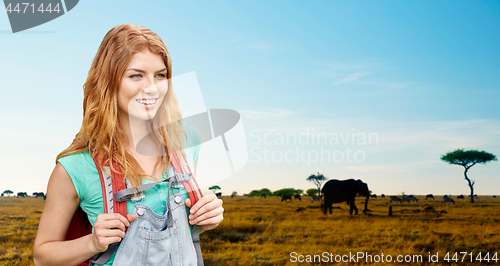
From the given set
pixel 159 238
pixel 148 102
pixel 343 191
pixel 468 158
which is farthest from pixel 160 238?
pixel 468 158

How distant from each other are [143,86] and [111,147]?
0.27m

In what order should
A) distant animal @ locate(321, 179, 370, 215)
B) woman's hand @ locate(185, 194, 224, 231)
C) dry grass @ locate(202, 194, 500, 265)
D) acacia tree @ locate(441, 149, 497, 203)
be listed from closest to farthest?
woman's hand @ locate(185, 194, 224, 231) < dry grass @ locate(202, 194, 500, 265) < distant animal @ locate(321, 179, 370, 215) < acacia tree @ locate(441, 149, 497, 203)

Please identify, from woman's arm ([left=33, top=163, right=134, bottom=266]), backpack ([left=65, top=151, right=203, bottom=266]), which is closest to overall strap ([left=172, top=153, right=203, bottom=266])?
backpack ([left=65, top=151, right=203, bottom=266])

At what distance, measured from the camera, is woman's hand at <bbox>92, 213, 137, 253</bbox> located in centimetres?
125

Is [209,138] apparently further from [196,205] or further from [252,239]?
[252,239]

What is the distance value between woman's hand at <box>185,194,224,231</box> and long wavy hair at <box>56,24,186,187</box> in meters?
0.25

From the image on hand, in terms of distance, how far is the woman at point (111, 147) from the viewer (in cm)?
139

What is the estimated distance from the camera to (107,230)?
125 cm

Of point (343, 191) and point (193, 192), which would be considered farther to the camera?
point (343, 191)

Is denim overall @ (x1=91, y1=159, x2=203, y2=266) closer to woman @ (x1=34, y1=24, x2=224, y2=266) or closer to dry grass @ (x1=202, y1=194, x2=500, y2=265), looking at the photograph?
woman @ (x1=34, y1=24, x2=224, y2=266)

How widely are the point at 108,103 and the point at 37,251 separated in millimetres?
619

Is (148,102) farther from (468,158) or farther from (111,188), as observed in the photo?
(468,158)

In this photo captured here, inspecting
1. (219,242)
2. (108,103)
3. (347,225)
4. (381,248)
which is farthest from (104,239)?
(347,225)

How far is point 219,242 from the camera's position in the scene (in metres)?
9.05
